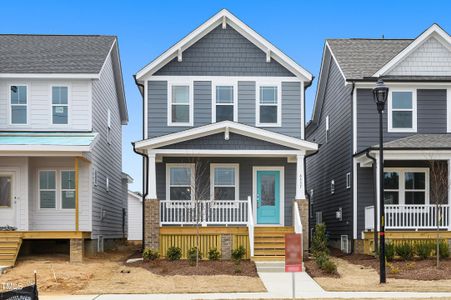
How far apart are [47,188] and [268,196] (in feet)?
27.1

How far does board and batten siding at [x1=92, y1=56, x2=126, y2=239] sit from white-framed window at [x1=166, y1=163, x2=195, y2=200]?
114 inches

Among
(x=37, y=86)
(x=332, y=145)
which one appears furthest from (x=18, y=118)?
(x=332, y=145)

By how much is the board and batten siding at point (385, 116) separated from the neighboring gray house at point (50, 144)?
32.8 feet

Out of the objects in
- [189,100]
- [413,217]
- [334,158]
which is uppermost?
[189,100]

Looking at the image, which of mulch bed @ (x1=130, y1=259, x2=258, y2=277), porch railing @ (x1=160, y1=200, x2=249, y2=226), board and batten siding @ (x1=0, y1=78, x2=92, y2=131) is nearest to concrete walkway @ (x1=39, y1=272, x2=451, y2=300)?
mulch bed @ (x1=130, y1=259, x2=258, y2=277)

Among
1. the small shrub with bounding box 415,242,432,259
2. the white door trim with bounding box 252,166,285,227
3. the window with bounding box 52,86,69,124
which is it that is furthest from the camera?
the white door trim with bounding box 252,166,285,227

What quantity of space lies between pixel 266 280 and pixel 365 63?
11801 millimetres

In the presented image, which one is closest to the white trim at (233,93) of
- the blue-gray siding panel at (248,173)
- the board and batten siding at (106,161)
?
the blue-gray siding panel at (248,173)

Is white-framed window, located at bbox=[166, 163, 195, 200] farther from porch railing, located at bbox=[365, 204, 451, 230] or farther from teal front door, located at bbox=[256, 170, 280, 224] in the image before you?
porch railing, located at bbox=[365, 204, 451, 230]

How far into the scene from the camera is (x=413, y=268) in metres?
21.1

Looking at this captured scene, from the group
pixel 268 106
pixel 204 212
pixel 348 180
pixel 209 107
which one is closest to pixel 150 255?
pixel 204 212

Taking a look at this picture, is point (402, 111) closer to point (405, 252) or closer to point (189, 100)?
point (405, 252)

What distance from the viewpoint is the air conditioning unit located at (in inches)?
1050

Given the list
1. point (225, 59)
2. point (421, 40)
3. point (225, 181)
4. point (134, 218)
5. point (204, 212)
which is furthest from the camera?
point (134, 218)
